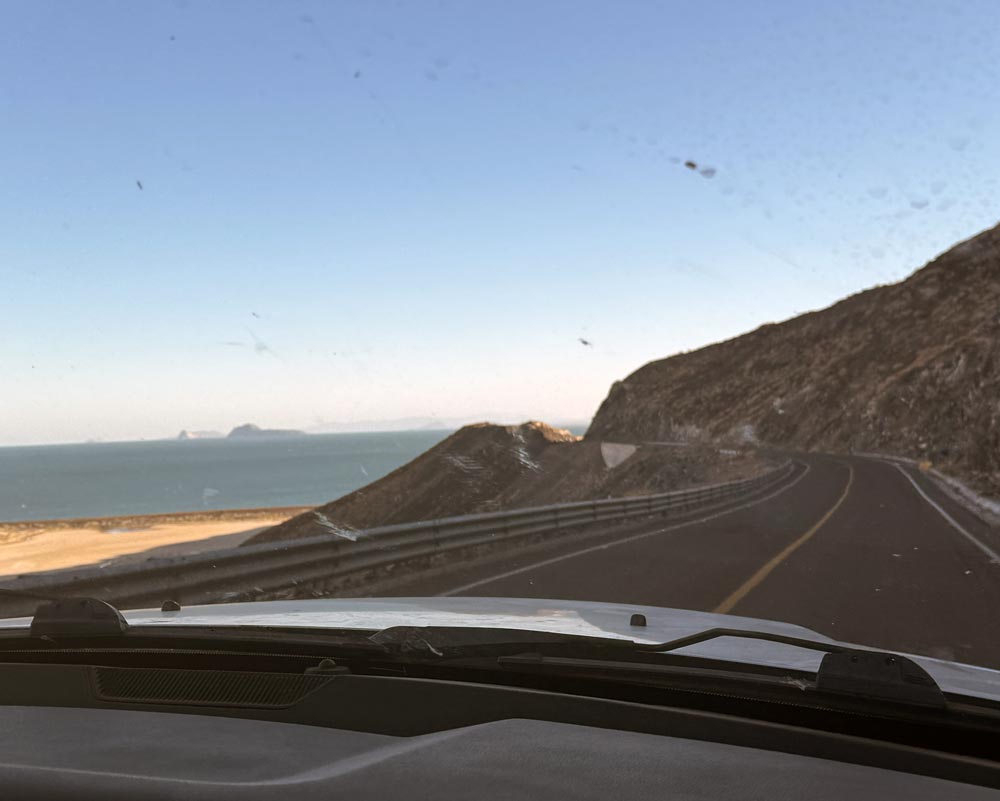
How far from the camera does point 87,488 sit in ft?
388

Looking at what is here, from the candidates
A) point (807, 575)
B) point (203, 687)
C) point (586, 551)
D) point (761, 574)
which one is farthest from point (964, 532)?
point (203, 687)

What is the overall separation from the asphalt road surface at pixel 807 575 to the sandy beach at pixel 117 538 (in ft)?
49.2

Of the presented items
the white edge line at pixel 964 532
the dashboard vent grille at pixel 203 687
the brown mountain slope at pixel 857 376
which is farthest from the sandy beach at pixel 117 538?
the brown mountain slope at pixel 857 376

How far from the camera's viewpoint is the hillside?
5328cm

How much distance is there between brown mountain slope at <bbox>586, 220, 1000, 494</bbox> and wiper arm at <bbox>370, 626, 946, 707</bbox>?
52.4 meters

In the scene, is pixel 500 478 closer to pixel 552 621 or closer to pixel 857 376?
pixel 857 376

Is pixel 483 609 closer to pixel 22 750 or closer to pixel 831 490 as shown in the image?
pixel 22 750

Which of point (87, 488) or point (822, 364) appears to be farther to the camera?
point (87, 488)

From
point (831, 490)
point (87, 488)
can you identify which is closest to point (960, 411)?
point (831, 490)

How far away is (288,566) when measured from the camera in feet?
28.7

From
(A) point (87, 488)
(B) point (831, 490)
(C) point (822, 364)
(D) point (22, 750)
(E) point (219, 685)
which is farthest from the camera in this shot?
(A) point (87, 488)

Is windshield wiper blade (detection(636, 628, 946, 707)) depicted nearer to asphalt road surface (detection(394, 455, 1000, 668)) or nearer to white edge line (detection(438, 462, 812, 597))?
asphalt road surface (detection(394, 455, 1000, 668))

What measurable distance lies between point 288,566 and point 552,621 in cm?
593

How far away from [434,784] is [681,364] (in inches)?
5581
